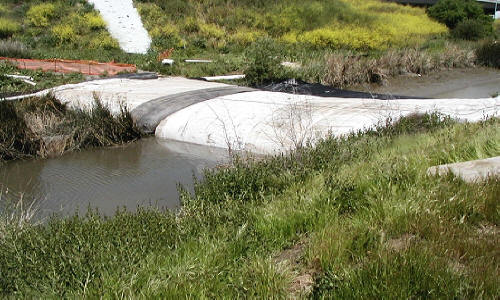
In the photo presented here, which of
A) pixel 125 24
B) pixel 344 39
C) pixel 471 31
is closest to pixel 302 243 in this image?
pixel 344 39

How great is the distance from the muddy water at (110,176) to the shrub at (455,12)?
103 feet

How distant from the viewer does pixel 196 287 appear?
352cm

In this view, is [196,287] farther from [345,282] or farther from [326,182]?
[326,182]

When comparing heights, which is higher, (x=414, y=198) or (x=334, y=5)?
(x=334, y=5)

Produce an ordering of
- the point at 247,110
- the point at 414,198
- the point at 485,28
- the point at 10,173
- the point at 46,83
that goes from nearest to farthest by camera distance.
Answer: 1. the point at 414,198
2. the point at 10,173
3. the point at 247,110
4. the point at 46,83
5. the point at 485,28

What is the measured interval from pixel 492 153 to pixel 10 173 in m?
8.57

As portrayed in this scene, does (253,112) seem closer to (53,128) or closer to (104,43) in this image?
(53,128)

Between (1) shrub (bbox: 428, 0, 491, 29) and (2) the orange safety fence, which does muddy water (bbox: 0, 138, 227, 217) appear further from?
(1) shrub (bbox: 428, 0, 491, 29)

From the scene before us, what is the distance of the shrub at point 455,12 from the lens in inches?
1417

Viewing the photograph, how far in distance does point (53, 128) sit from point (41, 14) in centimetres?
2007

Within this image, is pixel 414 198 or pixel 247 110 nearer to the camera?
pixel 414 198

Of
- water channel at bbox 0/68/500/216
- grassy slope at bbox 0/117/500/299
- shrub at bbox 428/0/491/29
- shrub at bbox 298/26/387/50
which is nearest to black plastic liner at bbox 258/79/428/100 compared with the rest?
water channel at bbox 0/68/500/216

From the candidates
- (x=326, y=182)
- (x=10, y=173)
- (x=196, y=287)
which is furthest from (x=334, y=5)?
(x=196, y=287)

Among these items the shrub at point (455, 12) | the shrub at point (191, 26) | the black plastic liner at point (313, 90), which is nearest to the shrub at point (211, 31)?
the shrub at point (191, 26)
